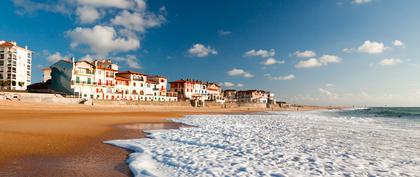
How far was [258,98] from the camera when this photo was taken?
131000mm

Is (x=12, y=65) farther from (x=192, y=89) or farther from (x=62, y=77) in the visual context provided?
(x=192, y=89)

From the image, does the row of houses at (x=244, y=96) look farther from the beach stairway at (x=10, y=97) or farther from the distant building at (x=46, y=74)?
the beach stairway at (x=10, y=97)

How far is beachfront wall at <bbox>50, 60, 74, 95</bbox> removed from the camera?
5772cm

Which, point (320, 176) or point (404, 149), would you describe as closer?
point (320, 176)

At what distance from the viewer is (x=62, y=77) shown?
5969 centimetres

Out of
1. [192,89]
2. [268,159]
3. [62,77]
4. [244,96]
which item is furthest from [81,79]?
[244,96]

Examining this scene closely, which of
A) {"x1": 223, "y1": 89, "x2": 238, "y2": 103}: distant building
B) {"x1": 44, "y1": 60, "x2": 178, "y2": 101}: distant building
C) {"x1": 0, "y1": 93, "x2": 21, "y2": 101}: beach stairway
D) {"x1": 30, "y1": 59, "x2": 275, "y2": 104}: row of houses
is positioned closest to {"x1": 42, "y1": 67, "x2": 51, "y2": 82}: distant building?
{"x1": 30, "y1": 59, "x2": 275, "y2": 104}: row of houses

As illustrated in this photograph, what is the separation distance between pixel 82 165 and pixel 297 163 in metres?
5.16

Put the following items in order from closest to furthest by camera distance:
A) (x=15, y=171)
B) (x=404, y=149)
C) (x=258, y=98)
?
(x=15, y=171) → (x=404, y=149) → (x=258, y=98)

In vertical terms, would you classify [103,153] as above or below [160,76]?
below

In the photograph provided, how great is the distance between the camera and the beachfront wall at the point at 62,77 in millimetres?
57719

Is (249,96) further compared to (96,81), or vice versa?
(249,96)

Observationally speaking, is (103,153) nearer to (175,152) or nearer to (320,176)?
(175,152)

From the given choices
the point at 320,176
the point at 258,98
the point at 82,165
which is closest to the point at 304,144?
the point at 320,176
